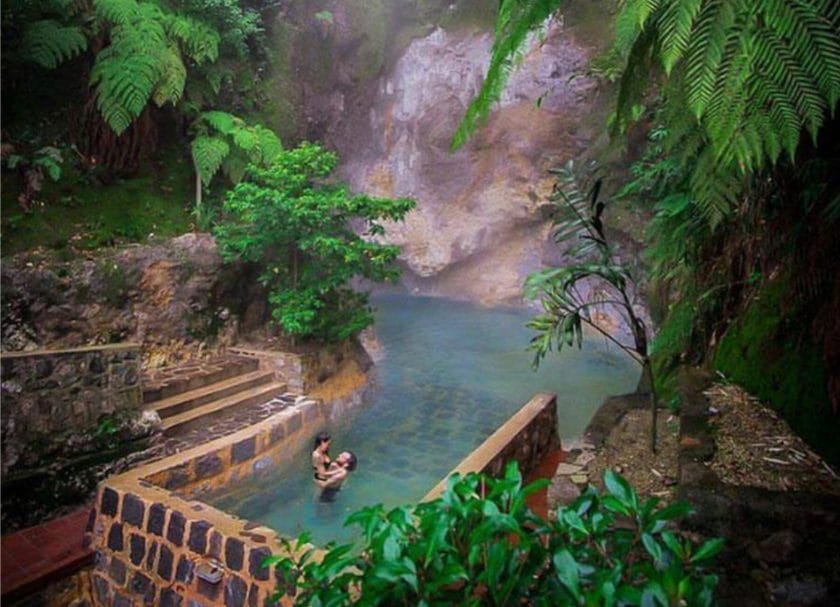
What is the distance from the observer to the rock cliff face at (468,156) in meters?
12.8

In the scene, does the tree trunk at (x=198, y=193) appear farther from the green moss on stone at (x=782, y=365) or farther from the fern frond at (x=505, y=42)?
the green moss on stone at (x=782, y=365)

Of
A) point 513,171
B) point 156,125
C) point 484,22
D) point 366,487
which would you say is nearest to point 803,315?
point 366,487

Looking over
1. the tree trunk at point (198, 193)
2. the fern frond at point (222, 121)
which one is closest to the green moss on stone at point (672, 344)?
the tree trunk at point (198, 193)

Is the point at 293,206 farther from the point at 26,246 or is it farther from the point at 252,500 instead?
the point at 252,500

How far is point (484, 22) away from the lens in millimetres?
13453

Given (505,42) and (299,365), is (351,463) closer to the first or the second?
(299,365)

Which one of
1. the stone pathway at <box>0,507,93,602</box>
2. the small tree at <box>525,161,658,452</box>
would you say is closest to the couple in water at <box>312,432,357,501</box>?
the stone pathway at <box>0,507,93,602</box>

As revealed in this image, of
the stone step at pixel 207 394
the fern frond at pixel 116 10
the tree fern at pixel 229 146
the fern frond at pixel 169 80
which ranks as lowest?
the stone step at pixel 207 394

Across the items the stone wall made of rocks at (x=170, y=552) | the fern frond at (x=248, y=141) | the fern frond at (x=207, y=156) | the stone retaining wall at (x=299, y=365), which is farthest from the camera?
the fern frond at (x=248, y=141)

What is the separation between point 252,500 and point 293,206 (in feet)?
9.94

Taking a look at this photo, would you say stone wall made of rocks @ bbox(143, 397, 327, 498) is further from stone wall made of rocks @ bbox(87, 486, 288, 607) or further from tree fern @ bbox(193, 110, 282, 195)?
tree fern @ bbox(193, 110, 282, 195)

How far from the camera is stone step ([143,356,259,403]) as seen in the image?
16.0 ft

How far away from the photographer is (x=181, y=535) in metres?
2.80

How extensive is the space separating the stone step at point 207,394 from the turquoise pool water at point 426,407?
103cm
